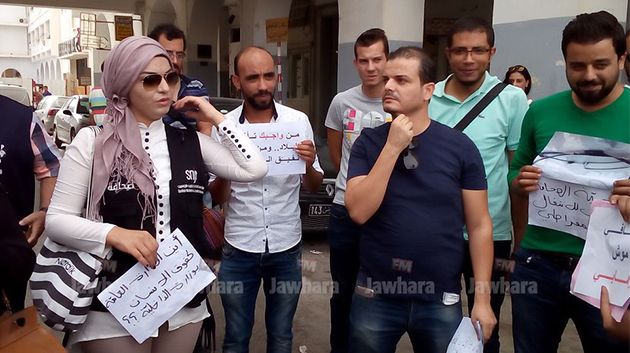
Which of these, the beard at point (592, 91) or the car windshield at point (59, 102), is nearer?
the beard at point (592, 91)

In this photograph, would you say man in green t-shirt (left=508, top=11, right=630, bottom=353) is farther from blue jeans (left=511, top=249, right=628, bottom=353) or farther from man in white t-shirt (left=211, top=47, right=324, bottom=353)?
man in white t-shirt (left=211, top=47, right=324, bottom=353)

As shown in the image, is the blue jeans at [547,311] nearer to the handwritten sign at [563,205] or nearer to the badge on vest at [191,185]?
the handwritten sign at [563,205]

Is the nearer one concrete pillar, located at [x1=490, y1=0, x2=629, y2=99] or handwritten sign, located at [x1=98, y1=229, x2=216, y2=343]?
handwritten sign, located at [x1=98, y1=229, x2=216, y2=343]

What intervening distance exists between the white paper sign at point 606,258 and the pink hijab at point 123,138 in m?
1.65

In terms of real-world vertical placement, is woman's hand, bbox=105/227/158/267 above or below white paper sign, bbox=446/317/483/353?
above

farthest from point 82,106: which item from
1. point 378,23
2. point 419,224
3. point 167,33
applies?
point 419,224

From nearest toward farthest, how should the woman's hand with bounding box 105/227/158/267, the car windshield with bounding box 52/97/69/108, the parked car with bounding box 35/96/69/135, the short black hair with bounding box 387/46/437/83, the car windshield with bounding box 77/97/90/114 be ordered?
the woman's hand with bounding box 105/227/158/267
the short black hair with bounding box 387/46/437/83
the car windshield with bounding box 77/97/90/114
the parked car with bounding box 35/96/69/135
the car windshield with bounding box 52/97/69/108

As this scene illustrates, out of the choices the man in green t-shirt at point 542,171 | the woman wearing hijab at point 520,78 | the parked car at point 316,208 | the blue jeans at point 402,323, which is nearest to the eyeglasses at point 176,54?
the blue jeans at point 402,323

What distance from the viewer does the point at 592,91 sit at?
2.29 m

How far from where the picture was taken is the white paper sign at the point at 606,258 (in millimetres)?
2090

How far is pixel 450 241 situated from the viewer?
2.35 meters

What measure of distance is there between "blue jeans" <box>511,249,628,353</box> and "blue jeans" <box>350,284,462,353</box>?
0.38 meters

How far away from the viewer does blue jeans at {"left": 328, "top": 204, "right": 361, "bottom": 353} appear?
3.50m

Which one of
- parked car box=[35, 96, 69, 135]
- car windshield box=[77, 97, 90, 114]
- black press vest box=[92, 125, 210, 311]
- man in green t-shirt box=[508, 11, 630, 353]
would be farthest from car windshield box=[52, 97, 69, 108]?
man in green t-shirt box=[508, 11, 630, 353]
